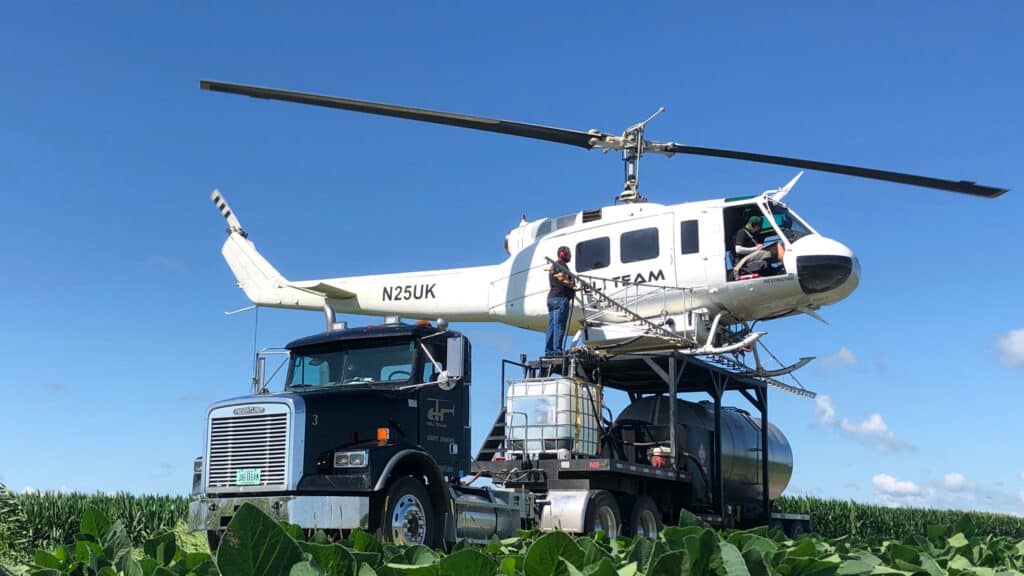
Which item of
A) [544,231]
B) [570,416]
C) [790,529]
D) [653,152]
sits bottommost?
[790,529]

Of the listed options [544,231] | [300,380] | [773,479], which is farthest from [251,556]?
[773,479]

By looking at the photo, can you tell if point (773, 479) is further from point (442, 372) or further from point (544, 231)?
point (442, 372)

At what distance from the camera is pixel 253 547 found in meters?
1.72

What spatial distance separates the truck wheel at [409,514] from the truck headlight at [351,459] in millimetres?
417

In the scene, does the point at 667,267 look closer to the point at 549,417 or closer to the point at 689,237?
the point at 689,237

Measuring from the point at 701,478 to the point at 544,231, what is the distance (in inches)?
198

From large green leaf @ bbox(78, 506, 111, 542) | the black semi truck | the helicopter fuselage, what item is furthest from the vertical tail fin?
large green leaf @ bbox(78, 506, 111, 542)

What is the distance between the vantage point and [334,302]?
19.0 meters

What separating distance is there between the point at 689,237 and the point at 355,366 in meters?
6.37

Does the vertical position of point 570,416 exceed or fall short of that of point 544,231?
it falls short

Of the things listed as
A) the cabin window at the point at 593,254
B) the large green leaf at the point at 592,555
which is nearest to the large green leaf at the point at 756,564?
the large green leaf at the point at 592,555

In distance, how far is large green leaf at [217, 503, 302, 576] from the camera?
171 cm

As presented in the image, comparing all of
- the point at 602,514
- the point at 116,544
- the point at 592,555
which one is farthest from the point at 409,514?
the point at 592,555

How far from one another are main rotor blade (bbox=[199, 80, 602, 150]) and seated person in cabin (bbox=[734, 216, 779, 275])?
348cm
